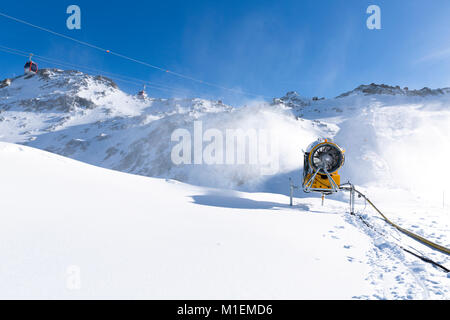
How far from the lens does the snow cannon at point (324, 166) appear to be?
35.8 ft

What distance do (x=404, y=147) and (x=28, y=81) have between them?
689 feet

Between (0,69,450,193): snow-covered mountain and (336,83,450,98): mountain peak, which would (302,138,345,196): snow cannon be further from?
(336,83,450,98): mountain peak

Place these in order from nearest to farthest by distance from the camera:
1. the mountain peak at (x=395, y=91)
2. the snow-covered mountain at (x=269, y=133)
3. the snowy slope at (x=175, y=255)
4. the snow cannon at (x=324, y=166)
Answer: the snowy slope at (x=175, y=255), the snow cannon at (x=324, y=166), the snow-covered mountain at (x=269, y=133), the mountain peak at (x=395, y=91)

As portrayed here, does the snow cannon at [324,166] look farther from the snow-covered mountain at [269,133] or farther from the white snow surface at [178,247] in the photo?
the snow-covered mountain at [269,133]

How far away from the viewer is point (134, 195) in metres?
7.98

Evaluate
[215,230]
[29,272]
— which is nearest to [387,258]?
[215,230]

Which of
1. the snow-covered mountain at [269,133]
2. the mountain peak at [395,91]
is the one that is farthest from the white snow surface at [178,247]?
the mountain peak at [395,91]

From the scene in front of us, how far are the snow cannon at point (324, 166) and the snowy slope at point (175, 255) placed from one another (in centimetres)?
455

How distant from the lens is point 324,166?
11.0 meters

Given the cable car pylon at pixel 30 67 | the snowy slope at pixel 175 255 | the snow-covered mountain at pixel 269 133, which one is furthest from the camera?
the snow-covered mountain at pixel 269 133

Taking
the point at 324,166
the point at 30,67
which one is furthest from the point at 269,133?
the point at 30,67

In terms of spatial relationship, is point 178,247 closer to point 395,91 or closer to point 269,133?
point 269,133

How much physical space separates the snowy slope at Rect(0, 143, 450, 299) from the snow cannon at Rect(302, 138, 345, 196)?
455 cm

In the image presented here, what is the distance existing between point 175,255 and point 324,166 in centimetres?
956
